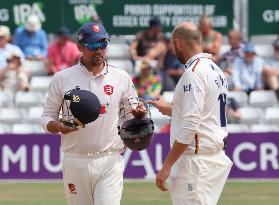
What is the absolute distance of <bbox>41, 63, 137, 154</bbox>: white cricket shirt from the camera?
24.9ft

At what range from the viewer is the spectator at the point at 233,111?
15383 mm

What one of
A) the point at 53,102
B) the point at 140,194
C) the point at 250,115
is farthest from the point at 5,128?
the point at 53,102

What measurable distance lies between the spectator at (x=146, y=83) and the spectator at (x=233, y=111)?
1189mm

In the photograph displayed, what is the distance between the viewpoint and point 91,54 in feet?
25.0

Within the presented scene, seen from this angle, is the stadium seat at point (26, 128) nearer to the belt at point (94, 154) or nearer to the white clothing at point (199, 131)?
the belt at point (94, 154)

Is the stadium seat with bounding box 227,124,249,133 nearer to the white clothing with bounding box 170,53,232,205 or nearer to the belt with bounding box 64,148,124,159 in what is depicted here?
the belt with bounding box 64,148,124,159

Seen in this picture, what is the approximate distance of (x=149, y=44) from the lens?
16703mm

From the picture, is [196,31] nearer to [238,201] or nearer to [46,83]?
[238,201]

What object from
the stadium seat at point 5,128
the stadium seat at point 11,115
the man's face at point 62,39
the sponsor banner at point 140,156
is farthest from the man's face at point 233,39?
the stadium seat at point 5,128

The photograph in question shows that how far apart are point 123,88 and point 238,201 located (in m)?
4.81

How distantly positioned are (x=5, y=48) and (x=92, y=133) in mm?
9200

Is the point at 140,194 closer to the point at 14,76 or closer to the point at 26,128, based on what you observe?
the point at 26,128

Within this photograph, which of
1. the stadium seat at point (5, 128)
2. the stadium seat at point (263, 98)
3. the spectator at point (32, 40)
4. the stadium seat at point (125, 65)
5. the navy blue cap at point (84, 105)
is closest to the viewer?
the navy blue cap at point (84, 105)

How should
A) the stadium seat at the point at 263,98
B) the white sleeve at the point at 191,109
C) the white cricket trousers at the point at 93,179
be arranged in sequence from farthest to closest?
the stadium seat at the point at 263,98 < the white cricket trousers at the point at 93,179 < the white sleeve at the point at 191,109
